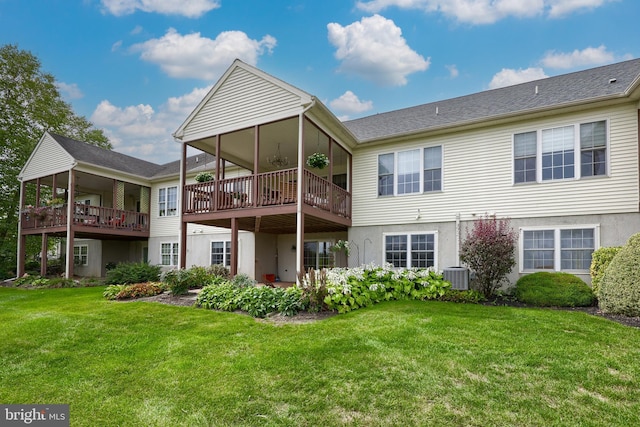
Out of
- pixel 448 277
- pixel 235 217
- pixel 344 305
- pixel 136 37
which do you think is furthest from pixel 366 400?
pixel 136 37

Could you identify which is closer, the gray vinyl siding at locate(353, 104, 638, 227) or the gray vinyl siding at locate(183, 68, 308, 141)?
the gray vinyl siding at locate(353, 104, 638, 227)

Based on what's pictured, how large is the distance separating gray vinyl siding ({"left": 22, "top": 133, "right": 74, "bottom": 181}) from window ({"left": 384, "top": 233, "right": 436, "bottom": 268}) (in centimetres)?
1515

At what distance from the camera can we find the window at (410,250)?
453 inches

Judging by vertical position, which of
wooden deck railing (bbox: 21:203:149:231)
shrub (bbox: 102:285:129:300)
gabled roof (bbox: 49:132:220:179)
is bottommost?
shrub (bbox: 102:285:129:300)

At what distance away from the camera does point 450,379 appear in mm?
4145

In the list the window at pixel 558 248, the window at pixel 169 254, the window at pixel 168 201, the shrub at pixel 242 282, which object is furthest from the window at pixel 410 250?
the window at pixel 168 201

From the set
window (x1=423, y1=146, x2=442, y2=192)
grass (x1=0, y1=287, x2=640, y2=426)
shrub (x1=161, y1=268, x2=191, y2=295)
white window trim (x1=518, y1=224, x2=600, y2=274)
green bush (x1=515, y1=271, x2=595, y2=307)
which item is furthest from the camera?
window (x1=423, y1=146, x2=442, y2=192)

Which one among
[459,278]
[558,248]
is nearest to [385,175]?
[459,278]

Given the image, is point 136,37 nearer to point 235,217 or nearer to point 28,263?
point 235,217

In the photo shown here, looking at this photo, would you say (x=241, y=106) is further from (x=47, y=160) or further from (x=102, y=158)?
(x=47, y=160)

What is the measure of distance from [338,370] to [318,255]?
1053 cm

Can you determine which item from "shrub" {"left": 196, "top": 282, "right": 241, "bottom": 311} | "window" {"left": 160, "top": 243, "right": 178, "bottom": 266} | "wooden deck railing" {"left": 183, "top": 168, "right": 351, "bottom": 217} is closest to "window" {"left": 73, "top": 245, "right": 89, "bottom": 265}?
"window" {"left": 160, "top": 243, "right": 178, "bottom": 266}

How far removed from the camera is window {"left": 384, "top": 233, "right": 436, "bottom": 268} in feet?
37.8

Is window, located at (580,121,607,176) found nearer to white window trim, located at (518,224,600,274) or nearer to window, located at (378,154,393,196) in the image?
white window trim, located at (518,224,600,274)
